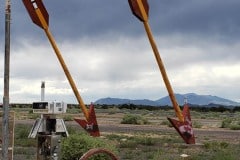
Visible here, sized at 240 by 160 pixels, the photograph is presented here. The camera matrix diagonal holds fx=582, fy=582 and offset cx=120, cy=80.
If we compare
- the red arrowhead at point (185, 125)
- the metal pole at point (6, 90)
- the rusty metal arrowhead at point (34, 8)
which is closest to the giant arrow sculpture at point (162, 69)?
the red arrowhead at point (185, 125)

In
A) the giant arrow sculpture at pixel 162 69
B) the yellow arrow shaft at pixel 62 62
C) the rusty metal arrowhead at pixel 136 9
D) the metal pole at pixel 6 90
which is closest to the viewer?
the metal pole at pixel 6 90

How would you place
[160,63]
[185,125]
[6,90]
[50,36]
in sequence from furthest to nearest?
[50,36], [185,125], [160,63], [6,90]

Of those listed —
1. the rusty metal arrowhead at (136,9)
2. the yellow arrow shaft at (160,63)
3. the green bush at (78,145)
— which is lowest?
the green bush at (78,145)

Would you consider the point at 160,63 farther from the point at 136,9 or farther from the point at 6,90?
the point at 6,90

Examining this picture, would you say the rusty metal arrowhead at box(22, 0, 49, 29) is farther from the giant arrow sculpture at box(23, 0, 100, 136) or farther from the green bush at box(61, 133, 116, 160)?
the green bush at box(61, 133, 116, 160)

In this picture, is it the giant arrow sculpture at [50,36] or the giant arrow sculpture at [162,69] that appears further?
the giant arrow sculpture at [50,36]

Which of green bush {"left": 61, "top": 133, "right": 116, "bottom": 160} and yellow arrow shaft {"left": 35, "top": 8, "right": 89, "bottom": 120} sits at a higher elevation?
yellow arrow shaft {"left": 35, "top": 8, "right": 89, "bottom": 120}

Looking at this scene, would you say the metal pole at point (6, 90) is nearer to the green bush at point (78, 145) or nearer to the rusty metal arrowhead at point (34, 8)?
the green bush at point (78, 145)

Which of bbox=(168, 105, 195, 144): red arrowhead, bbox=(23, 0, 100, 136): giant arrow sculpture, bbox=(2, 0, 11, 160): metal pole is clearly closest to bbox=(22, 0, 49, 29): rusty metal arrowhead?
bbox=(23, 0, 100, 136): giant arrow sculpture

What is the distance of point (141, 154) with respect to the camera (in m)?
24.0

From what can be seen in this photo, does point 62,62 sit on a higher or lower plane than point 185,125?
higher

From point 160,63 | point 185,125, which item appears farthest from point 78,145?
point 185,125

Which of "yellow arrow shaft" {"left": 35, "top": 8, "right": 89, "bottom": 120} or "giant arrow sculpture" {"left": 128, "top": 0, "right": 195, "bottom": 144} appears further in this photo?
"yellow arrow shaft" {"left": 35, "top": 8, "right": 89, "bottom": 120}

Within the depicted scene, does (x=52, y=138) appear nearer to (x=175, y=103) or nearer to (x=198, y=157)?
(x=198, y=157)
